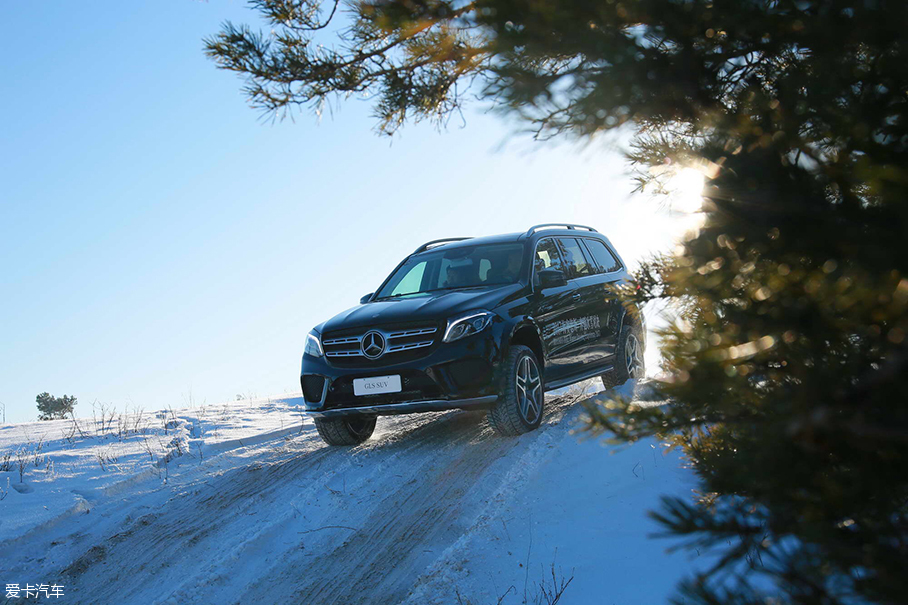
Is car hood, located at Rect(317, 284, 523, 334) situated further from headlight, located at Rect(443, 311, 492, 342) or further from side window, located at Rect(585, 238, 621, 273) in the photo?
side window, located at Rect(585, 238, 621, 273)

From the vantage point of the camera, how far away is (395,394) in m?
6.63

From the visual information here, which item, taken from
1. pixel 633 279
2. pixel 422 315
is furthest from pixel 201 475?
pixel 633 279

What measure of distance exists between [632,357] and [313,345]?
4386 millimetres

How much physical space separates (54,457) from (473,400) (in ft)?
16.5

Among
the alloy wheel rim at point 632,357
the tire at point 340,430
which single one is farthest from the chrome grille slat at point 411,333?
the alloy wheel rim at point 632,357

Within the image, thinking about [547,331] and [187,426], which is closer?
[547,331]

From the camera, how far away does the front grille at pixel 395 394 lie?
652 cm

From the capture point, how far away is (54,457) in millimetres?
8125

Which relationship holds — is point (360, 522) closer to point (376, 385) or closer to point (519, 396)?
point (376, 385)

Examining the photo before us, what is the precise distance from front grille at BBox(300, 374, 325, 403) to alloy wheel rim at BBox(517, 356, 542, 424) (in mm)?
1883

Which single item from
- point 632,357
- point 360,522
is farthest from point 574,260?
point 360,522

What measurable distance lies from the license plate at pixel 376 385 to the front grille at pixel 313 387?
0.41 m

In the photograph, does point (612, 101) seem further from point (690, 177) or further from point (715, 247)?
point (715, 247)

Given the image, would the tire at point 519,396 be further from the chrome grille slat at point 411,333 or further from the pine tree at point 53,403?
the pine tree at point 53,403
